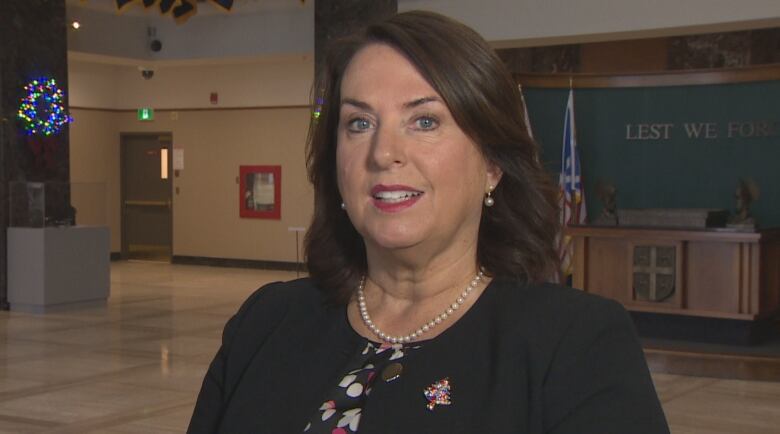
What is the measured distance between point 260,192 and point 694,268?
953cm

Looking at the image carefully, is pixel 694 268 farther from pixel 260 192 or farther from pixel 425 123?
pixel 260 192

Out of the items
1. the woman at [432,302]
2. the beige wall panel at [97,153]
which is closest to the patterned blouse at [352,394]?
the woman at [432,302]

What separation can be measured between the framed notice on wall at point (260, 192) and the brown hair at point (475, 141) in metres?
15.5

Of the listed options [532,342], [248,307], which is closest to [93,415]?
[248,307]

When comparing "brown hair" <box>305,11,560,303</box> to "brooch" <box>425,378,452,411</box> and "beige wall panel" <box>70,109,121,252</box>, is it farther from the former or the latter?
"beige wall panel" <box>70,109,121,252</box>

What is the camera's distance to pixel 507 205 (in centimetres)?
200

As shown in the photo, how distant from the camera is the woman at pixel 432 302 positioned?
65.2 inches

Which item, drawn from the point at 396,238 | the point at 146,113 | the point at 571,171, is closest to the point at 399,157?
the point at 396,238

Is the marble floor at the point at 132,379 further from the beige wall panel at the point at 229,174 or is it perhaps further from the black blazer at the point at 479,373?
the black blazer at the point at 479,373

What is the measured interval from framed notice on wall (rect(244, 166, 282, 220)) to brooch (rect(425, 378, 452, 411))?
1604 cm

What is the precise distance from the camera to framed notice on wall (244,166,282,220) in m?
17.7

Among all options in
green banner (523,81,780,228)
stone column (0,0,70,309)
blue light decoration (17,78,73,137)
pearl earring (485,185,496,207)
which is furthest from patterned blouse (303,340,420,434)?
blue light decoration (17,78,73,137)

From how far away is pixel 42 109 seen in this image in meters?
12.6

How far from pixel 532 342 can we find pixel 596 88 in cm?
1076
